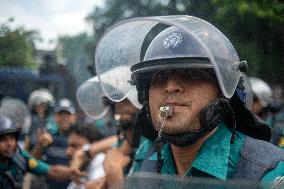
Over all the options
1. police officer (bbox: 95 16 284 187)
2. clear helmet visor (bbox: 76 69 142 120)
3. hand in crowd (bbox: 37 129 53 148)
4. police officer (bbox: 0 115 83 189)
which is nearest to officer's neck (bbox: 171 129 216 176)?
police officer (bbox: 95 16 284 187)

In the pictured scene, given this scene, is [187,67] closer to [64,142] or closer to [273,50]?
[64,142]

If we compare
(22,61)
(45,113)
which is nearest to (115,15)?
(22,61)

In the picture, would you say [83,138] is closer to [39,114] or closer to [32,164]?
[32,164]

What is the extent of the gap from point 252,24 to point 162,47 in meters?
12.3

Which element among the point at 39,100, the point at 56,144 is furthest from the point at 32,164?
the point at 39,100

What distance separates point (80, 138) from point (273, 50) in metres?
10.4

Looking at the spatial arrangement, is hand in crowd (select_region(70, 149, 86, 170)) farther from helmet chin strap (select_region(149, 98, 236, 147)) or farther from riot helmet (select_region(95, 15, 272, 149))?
helmet chin strap (select_region(149, 98, 236, 147))

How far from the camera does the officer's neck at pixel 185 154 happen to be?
1.68 m

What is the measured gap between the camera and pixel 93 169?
3594 millimetres

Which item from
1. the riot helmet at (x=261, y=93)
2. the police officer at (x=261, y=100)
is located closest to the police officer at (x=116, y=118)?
the police officer at (x=261, y=100)

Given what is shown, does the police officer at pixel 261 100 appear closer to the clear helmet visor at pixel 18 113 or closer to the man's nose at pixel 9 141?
A: the man's nose at pixel 9 141

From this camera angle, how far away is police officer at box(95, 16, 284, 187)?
1.48 metres

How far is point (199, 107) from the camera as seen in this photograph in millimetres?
1610

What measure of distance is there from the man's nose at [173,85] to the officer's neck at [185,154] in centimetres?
23
